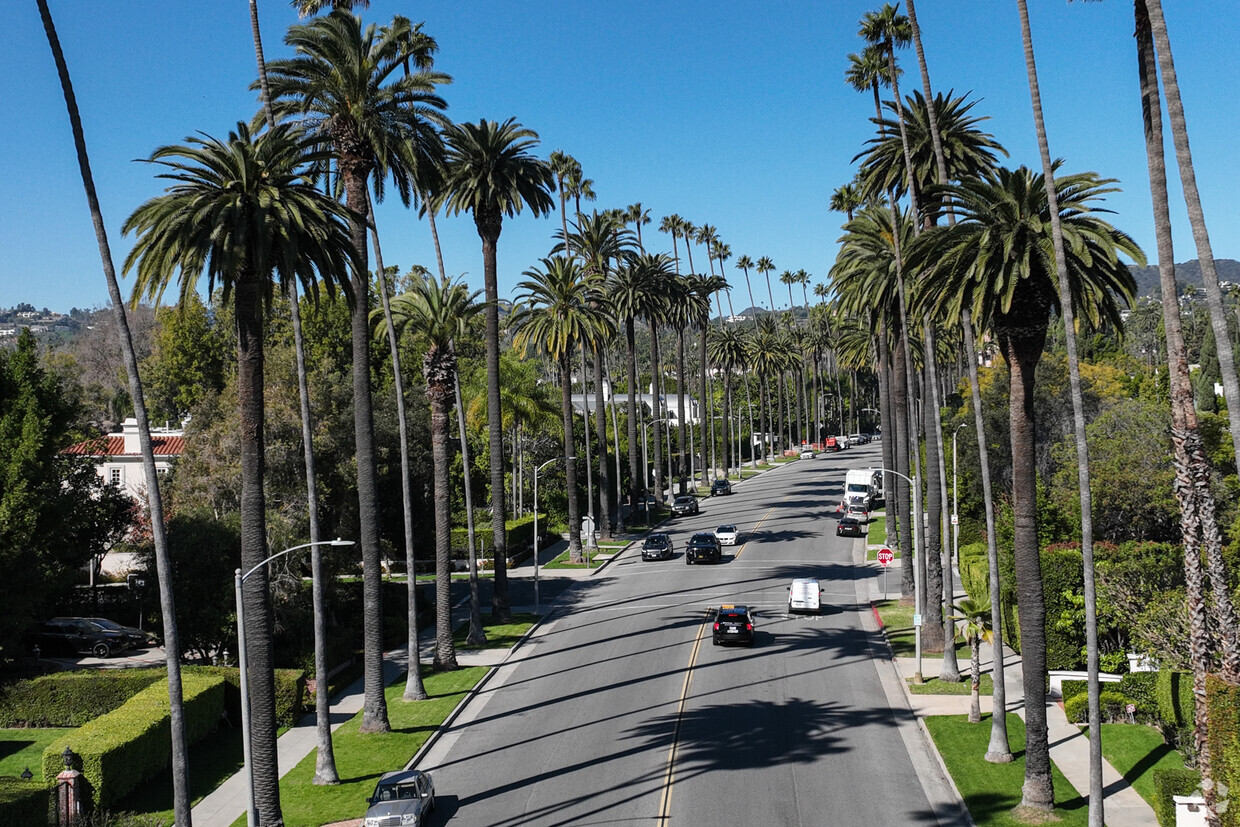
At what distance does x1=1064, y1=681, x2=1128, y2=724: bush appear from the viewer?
1213 inches

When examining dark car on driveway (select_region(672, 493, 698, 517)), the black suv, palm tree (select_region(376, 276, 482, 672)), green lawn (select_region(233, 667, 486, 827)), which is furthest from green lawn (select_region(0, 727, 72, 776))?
dark car on driveway (select_region(672, 493, 698, 517))

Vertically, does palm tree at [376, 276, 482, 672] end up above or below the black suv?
above

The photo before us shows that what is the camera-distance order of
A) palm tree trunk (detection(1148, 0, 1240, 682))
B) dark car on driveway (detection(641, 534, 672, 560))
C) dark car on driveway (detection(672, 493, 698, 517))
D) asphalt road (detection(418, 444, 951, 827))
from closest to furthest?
1. palm tree trunk (detection(1148, 0, 1240, 682))
2. asphalt road (detection(418, 444, 951, 827))
3. dark car on driveway (detection(641, 534, 672, 560))
4. dark car on driveway (detection(672, 493, 698, 517))

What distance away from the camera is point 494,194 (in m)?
47.9

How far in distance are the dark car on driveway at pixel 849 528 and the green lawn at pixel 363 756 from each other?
39.0 metres

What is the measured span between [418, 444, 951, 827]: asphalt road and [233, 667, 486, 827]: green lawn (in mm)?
1036

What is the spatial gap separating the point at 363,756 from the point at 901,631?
25.0 m

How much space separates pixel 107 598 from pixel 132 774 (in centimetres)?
2592

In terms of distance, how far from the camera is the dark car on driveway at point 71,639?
4412cm

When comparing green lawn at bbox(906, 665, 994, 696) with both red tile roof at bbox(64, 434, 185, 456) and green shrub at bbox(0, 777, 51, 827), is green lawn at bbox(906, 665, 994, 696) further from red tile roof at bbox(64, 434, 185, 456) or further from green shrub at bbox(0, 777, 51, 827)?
red tile roof at bbox(64, 434, 185, 456)

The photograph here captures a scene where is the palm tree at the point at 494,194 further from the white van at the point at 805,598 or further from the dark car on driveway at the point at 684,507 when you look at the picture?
the dark car on driveway at the point at 684,507

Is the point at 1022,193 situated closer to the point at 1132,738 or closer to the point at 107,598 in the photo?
the point at 1132,738

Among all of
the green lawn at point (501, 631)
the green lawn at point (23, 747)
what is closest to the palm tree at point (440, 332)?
the green lawn at point (501, 631)

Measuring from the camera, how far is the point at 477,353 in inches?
4382
